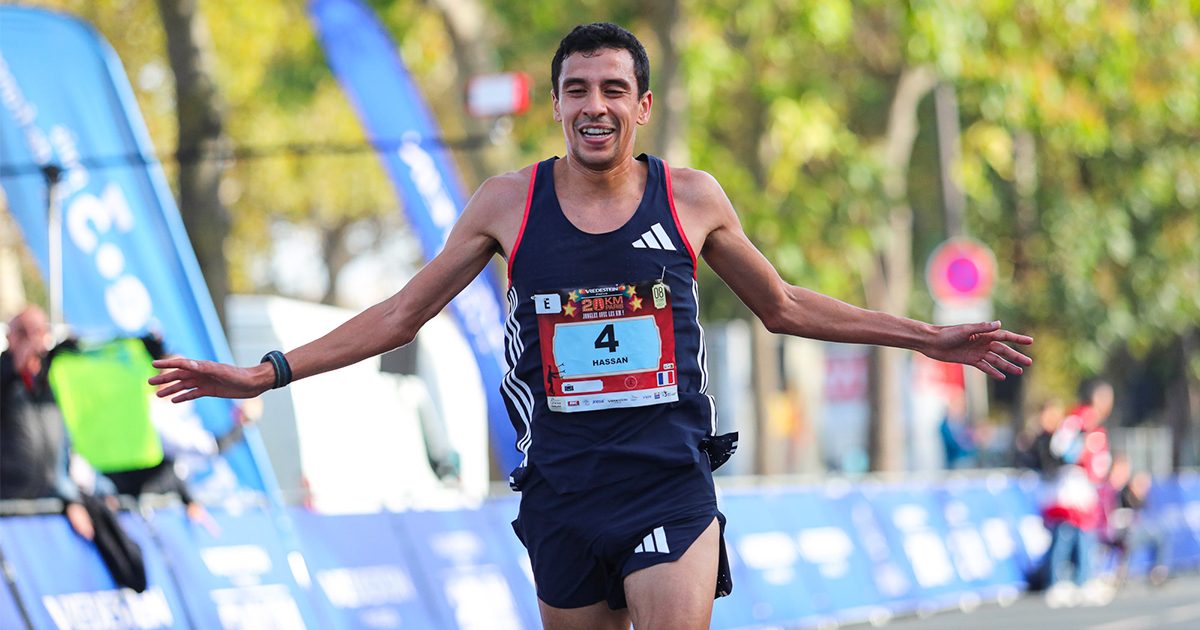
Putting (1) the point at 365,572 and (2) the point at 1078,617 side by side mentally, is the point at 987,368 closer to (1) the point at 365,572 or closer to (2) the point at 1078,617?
(1) the point at 365,572

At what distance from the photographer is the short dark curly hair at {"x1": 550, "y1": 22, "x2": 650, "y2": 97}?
4.23m

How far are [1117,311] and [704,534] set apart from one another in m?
26.8

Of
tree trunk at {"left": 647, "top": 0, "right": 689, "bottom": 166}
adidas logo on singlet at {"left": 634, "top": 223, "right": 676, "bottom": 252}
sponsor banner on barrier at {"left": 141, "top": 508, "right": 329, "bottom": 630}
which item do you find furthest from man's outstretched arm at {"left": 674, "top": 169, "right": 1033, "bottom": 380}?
tree trunk at {"left": 647, "top": 0, "right": 689, "bottom": 166}

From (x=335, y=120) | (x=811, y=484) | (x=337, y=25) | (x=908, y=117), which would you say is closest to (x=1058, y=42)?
(x=908, y=117)

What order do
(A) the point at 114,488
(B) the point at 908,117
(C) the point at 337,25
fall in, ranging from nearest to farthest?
1. (A) the point at 114,488
2. (C) the point at 337,25
3. (B) the point at 908,117

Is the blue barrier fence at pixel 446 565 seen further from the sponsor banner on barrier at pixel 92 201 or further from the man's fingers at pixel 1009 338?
the man's fingers at pixel 1009 338

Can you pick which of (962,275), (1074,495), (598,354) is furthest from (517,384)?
(962,275)

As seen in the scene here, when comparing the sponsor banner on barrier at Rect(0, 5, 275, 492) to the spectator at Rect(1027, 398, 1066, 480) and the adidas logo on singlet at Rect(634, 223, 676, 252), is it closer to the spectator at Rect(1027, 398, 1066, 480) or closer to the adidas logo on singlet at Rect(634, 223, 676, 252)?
the adidas logo on singlet at Rect(634, 223, 676, 252)

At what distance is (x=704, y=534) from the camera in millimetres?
4262

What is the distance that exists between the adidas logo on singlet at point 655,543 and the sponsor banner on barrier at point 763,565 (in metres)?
7.77

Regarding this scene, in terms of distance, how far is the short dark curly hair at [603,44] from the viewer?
423cm

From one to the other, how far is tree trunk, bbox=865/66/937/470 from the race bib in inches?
680

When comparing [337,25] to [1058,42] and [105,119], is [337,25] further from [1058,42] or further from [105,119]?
[1058,42]

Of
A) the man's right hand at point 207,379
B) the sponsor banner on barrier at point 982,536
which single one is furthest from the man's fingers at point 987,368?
the sponsor banner on barrier at point 982,536
